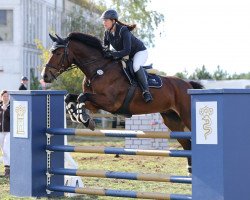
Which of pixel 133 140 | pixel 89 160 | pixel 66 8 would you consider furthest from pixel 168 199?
pixel 66 8

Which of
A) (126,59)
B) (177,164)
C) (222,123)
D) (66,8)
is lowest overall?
(177,164)

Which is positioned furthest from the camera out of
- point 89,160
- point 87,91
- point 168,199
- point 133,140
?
point 133,140

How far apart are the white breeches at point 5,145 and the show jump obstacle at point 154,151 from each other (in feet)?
10.1

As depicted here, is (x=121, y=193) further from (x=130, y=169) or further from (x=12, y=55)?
(x=12, y=55)

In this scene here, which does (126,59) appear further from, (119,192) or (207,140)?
(207,140)

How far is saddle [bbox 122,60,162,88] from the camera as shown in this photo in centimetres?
997

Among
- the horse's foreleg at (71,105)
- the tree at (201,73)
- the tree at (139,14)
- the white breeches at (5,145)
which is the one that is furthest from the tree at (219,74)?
the horse's foreleg at (71,105)

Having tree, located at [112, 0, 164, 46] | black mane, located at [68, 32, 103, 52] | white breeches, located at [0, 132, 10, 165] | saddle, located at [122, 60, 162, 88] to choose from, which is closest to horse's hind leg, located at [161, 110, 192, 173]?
saddle, located at [122, 60, 162, 88]

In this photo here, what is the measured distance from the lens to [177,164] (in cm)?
1409

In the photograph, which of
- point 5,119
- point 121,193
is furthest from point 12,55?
point 121,193

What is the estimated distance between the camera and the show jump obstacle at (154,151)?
6.88 m

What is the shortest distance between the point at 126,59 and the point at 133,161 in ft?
16.5

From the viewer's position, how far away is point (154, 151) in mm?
7781

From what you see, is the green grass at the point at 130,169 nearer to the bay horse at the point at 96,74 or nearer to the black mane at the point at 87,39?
the bay horse at the point at 96,74
